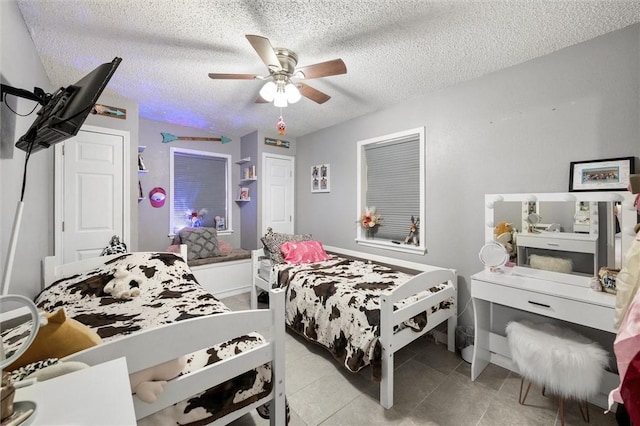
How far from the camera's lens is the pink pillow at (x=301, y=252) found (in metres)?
3.05

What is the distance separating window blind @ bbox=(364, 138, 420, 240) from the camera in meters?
2.94

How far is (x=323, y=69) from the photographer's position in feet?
5.74

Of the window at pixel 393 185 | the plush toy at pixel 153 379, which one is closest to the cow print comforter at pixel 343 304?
the window at pixel 393 185

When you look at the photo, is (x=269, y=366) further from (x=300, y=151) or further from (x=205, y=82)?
(x=300, y=151)

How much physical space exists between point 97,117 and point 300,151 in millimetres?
2580

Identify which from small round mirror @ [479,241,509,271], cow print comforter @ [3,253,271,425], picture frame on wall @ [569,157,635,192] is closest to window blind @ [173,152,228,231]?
cow print comforter @ [3,253,271,425]

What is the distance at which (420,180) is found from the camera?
276cm

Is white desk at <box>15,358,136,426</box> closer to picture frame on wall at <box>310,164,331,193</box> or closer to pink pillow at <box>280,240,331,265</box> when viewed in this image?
pink pillow at <box>280,240,331,265</box>

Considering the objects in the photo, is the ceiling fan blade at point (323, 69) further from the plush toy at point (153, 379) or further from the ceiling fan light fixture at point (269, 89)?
the plush toy at point (153, 379)

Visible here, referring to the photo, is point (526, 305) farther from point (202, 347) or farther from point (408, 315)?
point (202, 347)

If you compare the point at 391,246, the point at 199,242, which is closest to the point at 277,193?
the point at 199,242

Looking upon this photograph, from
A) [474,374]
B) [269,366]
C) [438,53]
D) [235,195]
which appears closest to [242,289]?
[235,195]

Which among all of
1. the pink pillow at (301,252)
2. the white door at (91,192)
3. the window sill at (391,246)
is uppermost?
the white door at (91,192)

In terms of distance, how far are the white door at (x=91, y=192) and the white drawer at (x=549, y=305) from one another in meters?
3.54
